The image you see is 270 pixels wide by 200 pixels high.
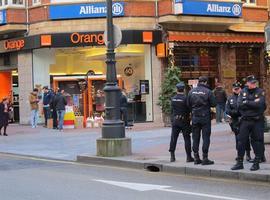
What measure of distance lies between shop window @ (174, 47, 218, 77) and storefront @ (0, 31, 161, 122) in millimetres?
1450

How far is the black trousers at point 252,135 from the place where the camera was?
37.0 feet

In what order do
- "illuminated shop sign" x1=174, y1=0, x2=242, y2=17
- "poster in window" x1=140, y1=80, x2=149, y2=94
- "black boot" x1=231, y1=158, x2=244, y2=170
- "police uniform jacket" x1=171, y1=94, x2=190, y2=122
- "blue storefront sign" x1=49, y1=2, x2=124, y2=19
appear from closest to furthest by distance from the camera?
1. "black boot" x1=231, y1=158, x2=244, y2=170
2. "police uniform jacket" x1=171, y1=94, x2=190, y2=122
3. "illuminated shop sign" x1=174, y1=0, x2=242, y2=17
4. "blue storefront sign" x1=49, y1=2, x2=124, y2=19
5. "poster in window" x1=140, y1=80, x2=149, y2=94

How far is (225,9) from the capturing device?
27.2m

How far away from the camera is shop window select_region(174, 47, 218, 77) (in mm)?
27391

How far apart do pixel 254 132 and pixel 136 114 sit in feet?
53.9

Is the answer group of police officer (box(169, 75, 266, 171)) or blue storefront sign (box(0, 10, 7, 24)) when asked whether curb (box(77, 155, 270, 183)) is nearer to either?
group of police officer (box(169, 75, 266, 171))

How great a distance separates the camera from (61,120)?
78.9ft

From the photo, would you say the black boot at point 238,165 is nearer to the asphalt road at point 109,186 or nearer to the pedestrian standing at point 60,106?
the asphalt road at point 109,186

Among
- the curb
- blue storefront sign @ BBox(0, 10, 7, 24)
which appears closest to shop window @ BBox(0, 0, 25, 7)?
blue storefront sign @ BBox(0, 10, 7, 24)

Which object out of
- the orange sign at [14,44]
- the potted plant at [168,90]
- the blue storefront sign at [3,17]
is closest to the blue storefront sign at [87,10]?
the orange sign at [14,44]

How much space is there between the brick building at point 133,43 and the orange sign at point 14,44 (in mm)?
33

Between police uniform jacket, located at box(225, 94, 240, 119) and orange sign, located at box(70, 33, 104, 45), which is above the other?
orange sign, located at box(70, 33, 104, 45)

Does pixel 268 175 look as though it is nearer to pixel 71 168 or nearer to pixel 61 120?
pixel 71 168

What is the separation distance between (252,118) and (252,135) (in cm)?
40
